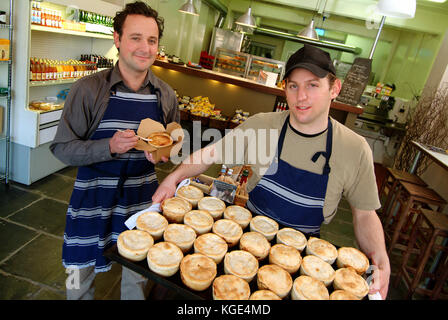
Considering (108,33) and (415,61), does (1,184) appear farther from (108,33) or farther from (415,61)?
(415,61)

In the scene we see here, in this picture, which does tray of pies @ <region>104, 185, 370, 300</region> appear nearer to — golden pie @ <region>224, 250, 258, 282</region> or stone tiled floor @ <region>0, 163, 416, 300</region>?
golden pie @ <region>224, 250, 258, 282</region>

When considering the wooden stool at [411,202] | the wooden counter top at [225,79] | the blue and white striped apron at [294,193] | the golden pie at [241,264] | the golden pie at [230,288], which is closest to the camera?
the golden pie at [230,288]

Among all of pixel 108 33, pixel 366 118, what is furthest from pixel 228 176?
pixel 366 118

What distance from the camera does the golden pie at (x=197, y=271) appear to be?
100cm

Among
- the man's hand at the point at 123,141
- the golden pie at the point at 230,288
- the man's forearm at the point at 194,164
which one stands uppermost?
the man's hand at the point at 123,141

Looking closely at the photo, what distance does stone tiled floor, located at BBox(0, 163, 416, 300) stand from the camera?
2.37 metres

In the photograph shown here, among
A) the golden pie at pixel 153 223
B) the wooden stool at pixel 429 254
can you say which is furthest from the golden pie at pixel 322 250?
the wooden stool at pixel 429 254

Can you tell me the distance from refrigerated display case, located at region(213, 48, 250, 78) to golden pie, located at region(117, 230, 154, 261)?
7.59m

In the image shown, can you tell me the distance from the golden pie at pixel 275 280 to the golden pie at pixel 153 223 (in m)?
0.43

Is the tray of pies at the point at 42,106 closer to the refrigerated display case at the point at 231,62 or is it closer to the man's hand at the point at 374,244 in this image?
the man's hand at the point at 374,244

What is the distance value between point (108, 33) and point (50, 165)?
2.35 metres

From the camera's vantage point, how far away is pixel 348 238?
409cm

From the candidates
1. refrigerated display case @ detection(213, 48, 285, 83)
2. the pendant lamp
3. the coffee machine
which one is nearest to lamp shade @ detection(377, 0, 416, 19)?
the pendant lamp

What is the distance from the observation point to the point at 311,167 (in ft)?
5.15
